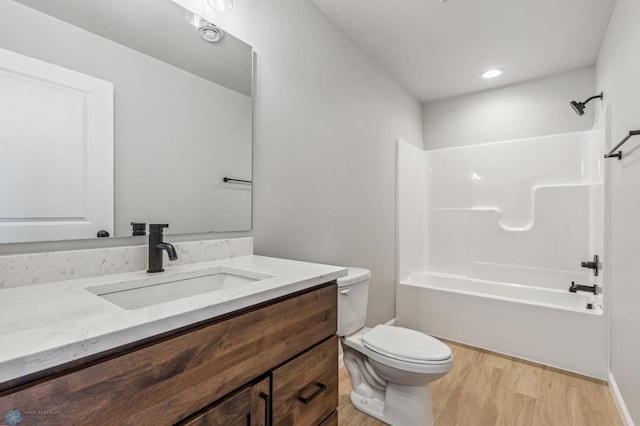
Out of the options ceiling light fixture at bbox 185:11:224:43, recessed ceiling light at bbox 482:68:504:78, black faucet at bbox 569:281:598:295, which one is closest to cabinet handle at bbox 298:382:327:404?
ceiling light fixture at bbox 185:11:224:43

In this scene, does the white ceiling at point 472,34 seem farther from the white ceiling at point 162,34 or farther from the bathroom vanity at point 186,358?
the bathroom vanity at point 186,358

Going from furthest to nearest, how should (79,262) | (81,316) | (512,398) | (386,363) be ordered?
(512,398) < (386,363) < (79,262) < (81,316)

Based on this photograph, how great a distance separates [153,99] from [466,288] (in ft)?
10.3

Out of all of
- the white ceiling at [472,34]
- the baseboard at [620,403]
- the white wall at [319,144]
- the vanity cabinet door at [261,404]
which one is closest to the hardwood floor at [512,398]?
the baseboard at [620,403]

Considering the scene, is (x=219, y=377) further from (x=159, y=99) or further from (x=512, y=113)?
(x=512, y=113)

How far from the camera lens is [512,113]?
3.13m

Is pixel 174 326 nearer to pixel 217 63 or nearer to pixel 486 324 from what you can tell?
pixel 217 63

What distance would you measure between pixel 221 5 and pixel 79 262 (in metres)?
1.22

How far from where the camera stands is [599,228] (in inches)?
101

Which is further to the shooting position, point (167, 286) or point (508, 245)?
point (508, 245)

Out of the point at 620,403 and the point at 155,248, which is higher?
the point at 155,248

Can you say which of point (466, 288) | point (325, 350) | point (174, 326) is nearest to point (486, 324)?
point (466, 288)

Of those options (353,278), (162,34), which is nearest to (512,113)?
(353,278)

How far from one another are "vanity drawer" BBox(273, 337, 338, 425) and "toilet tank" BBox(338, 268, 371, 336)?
1.77 ft
